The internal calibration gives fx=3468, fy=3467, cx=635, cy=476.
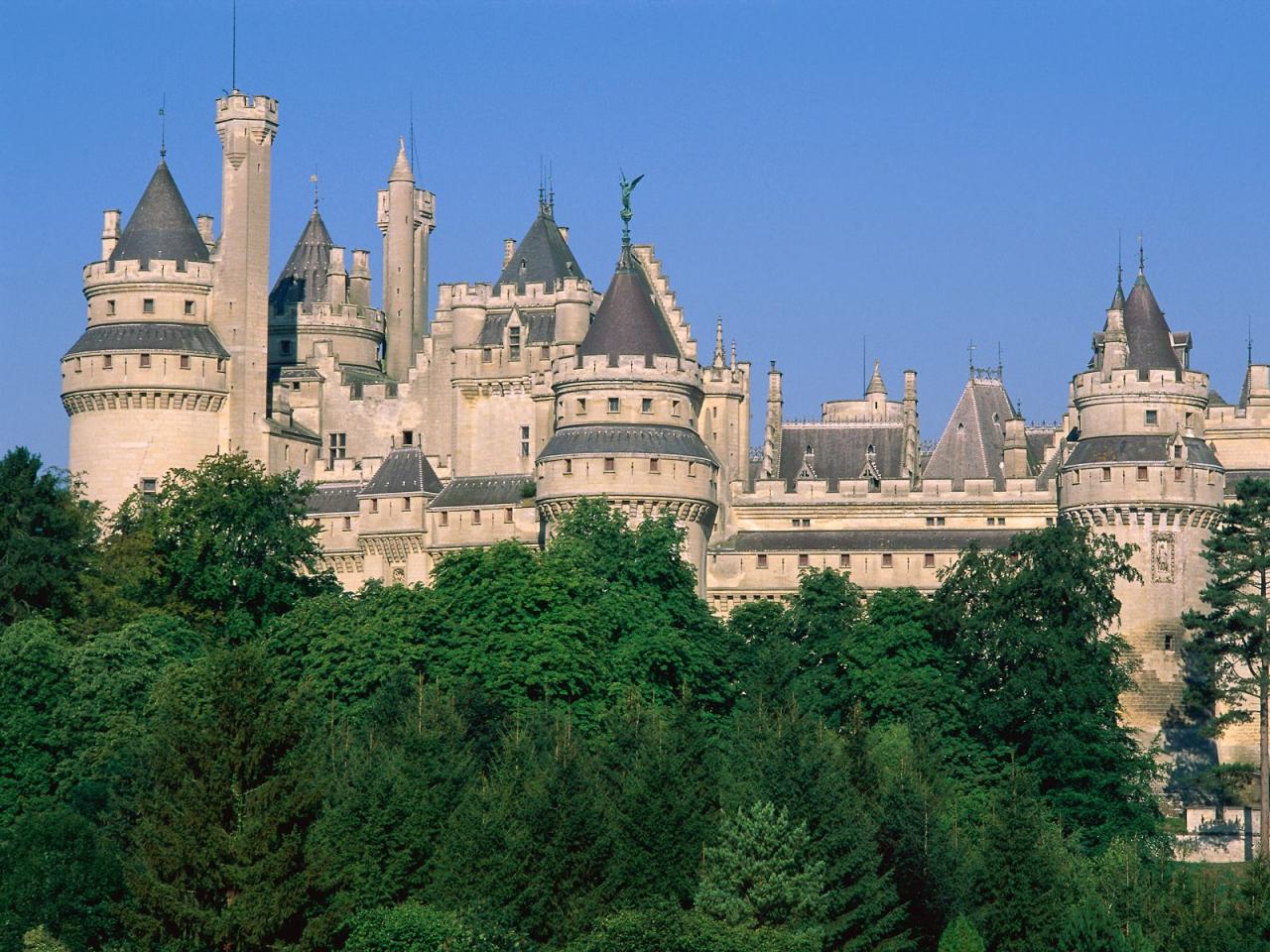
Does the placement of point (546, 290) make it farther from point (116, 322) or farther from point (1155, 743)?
point (1155, 743)

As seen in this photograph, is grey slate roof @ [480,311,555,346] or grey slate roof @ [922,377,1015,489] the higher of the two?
grey slate roof @ [480,311,555,346]

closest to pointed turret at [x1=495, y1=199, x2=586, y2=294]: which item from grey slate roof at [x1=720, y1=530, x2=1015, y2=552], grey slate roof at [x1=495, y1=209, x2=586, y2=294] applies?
grey slate roof at [x1=495, y1=209, x2=586, y2=294]

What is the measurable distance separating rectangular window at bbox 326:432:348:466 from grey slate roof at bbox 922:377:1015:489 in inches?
712

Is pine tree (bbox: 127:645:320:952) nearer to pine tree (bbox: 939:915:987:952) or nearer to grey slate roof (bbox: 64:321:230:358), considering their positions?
pine tree (bbox: 939:915:987:952)

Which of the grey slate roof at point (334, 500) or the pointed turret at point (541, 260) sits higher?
the pointed turret at point (541, 260)

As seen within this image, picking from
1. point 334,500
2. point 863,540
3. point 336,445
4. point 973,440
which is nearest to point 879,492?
point 863,540

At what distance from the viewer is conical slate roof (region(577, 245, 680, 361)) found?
311 feet

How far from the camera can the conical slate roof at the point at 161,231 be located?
104125 millimetres

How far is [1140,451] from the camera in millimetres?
92875

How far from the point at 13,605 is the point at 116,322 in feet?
56.5

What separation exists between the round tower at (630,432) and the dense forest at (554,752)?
1.68 metres

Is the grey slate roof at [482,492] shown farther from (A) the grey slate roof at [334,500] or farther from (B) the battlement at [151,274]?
(B) the battlement at [151,274]

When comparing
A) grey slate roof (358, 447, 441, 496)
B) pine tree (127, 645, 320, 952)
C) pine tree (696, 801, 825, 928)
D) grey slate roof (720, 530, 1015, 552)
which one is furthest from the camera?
grey slate roof (358, 447, 441, 496)

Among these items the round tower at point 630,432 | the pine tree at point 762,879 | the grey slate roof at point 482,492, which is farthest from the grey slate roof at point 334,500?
the pine tree at point 762,879
